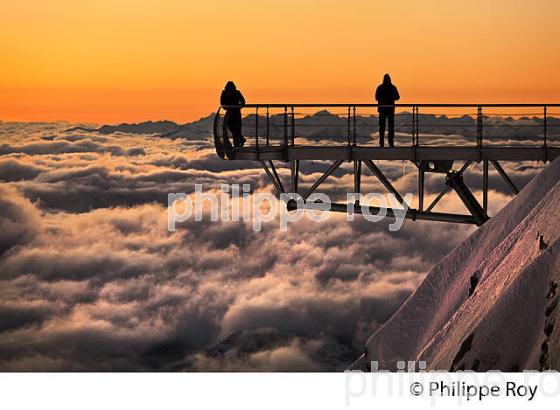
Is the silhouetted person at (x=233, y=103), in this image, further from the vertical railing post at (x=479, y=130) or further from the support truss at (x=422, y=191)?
the vertical railing post at (x=479, y=130)

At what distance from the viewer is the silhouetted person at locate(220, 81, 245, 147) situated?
25922mm

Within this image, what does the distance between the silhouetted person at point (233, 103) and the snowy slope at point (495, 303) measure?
5.69 metres

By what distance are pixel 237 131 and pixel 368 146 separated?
2.84m

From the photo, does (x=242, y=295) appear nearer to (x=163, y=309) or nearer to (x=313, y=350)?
(x=163, y=309)

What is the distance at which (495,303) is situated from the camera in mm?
16562

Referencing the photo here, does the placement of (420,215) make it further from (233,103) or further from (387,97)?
Result: (233,103)

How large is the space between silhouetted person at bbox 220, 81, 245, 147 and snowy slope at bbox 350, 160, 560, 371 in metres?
5.69

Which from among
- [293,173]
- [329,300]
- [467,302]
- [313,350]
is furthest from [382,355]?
[329,300]

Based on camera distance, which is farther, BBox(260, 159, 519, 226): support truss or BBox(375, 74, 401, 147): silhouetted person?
BBox(260, 159, 519, 226): support truss

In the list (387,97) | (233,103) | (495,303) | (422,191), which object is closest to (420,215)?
(422,191)

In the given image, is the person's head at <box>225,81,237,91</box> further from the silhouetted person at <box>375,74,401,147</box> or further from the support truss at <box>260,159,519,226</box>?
the silhouetted person at <box>375,74,401,147</box>

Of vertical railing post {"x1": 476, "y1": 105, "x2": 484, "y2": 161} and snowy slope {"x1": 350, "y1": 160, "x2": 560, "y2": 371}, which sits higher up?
vertical railing post {"x1": 476, "y1": 105, "x2": 484, "y2": 161}

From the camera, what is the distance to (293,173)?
85.5 ft

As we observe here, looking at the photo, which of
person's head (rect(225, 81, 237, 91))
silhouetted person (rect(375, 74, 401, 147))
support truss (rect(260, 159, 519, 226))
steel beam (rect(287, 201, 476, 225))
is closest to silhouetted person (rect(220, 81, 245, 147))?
person's head (rect(225, 81, 237, 91))
